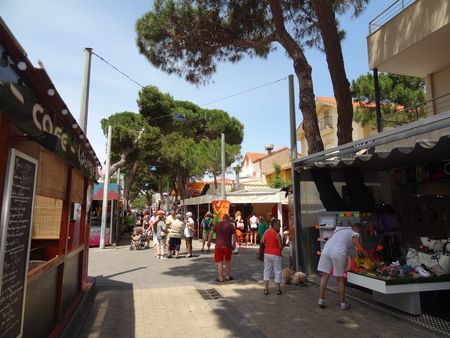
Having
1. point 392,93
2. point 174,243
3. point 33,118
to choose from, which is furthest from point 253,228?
point 33,118

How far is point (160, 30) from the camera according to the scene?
1267 cm

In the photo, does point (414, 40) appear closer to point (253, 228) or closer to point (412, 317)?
point (412, 317)

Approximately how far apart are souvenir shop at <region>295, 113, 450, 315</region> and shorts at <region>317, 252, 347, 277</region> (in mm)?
386

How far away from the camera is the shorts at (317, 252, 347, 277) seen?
625 centimetres

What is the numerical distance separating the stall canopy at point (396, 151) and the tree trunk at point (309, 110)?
417 millimetres

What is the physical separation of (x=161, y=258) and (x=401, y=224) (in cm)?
822

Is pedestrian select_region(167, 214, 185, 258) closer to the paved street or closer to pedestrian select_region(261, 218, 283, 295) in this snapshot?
the paved street

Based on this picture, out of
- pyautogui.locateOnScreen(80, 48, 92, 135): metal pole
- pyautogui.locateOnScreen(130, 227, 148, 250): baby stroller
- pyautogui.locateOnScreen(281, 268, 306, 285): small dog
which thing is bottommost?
pyautogui.locateOnScreen(281, 268, 306, 285): small dog

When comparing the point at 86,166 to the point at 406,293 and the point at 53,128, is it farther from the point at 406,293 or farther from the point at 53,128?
the point at 406,293

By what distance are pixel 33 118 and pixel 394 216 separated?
25.3 ft

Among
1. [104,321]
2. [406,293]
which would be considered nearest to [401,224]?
[406,293]

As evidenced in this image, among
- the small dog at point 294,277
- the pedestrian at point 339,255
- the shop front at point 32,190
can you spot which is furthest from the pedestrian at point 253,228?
the shop front at point 32,190

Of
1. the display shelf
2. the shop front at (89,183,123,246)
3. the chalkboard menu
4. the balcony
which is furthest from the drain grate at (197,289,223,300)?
the shop front at (89,183,123,246)

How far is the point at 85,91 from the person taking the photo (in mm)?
9789
